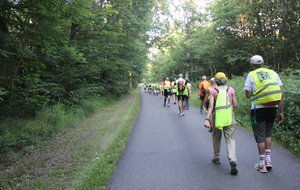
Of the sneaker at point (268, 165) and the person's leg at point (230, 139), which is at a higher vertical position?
the person's leg at point (230, 139)

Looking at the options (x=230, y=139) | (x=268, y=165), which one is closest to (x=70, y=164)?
(x=230, y=139)

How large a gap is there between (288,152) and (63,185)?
4799 mm

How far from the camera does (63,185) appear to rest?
3.43 m

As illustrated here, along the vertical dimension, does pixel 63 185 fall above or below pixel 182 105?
below

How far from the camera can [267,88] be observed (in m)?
3.58

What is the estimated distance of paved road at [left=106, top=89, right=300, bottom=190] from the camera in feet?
10.9

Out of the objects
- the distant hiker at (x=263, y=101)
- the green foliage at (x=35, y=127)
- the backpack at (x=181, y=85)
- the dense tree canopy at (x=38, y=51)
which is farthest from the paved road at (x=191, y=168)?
the backpack at (x=181, y=85)

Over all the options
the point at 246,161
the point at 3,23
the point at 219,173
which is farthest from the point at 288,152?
the point at 3,23

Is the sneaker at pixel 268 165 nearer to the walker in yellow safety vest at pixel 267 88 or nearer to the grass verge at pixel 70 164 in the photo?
the walker in yellow safety vest at pixel 267 88

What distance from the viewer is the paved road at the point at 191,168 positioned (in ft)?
10.9

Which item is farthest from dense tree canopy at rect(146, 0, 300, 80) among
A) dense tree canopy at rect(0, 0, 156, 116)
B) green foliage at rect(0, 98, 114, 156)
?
green foliage at rect(0, 98, 114, 156)

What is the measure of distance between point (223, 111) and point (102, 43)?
29.2 ft

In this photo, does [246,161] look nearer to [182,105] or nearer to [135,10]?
[182,105]

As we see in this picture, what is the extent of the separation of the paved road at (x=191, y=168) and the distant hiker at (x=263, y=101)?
39cm
